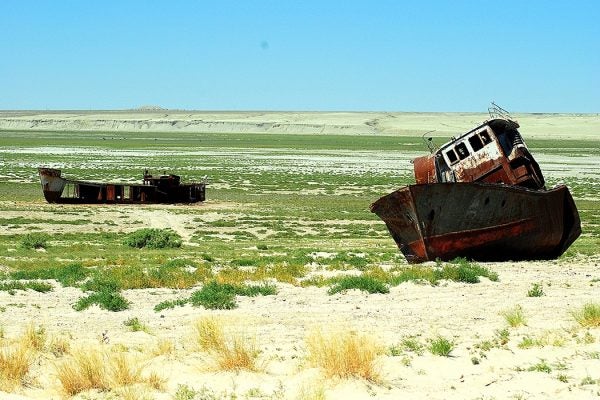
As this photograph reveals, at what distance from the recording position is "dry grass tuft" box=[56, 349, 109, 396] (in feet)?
31.3

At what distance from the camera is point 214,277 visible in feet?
61.1

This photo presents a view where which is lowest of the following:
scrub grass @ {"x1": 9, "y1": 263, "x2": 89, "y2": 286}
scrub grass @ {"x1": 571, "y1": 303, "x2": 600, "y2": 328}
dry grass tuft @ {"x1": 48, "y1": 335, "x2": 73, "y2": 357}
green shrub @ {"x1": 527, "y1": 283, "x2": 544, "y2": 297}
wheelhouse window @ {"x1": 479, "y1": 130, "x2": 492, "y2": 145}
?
scrub grass @ {"x1": 9, "y1": 263, "x2": 89, "y2": 286}

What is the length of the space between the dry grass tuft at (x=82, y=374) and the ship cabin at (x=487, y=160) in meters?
15.8

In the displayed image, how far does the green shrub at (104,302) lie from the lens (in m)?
14.8

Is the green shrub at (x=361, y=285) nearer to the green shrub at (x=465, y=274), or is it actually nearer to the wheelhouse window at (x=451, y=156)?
the green shrub at (x=465, y=274)

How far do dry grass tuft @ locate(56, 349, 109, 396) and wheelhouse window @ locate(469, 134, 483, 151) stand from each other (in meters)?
16.1

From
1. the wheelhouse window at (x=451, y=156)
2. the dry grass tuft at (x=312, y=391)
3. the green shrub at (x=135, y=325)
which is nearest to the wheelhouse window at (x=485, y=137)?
the wheelhouse window at (x=451, y=156)

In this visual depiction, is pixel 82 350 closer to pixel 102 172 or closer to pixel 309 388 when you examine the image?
pixel 309 388

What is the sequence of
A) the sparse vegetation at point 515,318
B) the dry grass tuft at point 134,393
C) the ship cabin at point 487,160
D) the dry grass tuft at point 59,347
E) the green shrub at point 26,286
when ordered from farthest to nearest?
1. the ship cabin at point 487,160
2. the green shrub at point 26,286
3. the sparse vegetation at point 515,318
4. the dry grass tuft at point 59,347
5. the dry grass tuft at point 134,393

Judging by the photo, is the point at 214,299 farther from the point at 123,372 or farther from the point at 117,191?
the point at 117,191

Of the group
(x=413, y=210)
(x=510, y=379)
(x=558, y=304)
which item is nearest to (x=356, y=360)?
(x=510, y=379)

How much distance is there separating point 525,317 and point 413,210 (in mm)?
9153

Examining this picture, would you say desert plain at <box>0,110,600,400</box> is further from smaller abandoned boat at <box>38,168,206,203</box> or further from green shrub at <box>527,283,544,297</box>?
smaller abandoned boat at <box>38,168,206,203</box>

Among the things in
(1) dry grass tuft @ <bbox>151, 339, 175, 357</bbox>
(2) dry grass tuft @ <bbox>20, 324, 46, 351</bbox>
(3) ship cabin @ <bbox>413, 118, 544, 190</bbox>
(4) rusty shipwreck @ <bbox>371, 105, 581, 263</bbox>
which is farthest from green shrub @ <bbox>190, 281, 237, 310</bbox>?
(3) ship cabin @ <bbox>413, 118, 544, 190</bbox>
